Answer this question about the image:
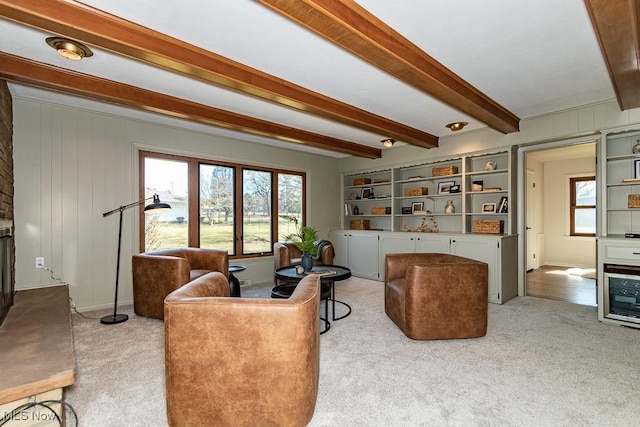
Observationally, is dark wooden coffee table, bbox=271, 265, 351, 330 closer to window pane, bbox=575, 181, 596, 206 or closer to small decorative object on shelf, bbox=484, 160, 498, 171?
small decorative object on shelf, bbox=484, 160, 498, 171

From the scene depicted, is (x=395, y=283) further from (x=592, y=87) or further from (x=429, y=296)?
(x=592, y=87)

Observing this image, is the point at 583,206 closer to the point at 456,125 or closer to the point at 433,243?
the point at 433,243

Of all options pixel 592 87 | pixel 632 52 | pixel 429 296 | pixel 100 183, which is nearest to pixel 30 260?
pixel 100 183

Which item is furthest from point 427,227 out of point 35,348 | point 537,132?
point 35,348

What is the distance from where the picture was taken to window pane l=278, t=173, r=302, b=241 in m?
5.93

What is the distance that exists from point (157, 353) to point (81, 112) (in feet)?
10.00

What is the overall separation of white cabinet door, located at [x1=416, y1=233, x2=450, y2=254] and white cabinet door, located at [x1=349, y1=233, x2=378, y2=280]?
0.88 m

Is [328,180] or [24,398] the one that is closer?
[24,398]

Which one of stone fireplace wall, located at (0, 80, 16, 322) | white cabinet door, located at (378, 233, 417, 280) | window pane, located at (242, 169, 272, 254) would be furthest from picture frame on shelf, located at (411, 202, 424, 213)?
stone fireplace wall, located at (0, 80, 16, 322)

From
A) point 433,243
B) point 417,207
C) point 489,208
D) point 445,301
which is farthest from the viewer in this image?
point 417,207

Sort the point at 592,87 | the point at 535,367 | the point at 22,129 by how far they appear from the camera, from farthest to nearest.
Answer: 1. the point at 22,129
2. the point at 592,87
3. the point at 535,367

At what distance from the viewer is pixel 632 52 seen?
2281 mm

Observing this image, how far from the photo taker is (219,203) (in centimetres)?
516

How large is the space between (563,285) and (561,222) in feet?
8.04
